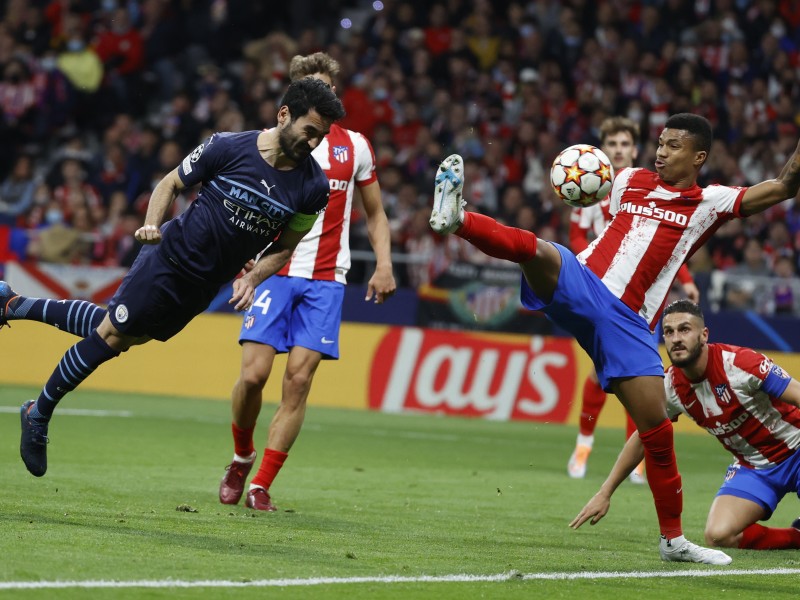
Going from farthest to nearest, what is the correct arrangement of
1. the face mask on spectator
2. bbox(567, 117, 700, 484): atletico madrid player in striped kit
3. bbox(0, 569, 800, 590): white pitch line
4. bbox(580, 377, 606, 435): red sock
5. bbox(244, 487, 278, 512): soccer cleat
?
1. the face mask on spectator
2. bbox(580, 377, 606, 435): red sock
3. bbox(567, 117, 700, 484): atletico madrid player in striped kit
4. bbox(244, 487, 278, 512): soccer cleat
5. bbox(0, 569, 800, 590): white pitch line

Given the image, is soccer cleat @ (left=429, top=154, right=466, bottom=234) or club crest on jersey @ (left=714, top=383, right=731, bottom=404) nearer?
soccer cleat @ (left=429, top=154, right=466, bottom=234)

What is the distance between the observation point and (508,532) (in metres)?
7.16

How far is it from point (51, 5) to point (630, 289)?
728 inches

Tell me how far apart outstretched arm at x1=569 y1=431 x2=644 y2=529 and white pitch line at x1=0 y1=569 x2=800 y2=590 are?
0.65m

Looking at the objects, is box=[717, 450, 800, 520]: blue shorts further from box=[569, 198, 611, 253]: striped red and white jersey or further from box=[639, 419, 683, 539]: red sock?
box=[569, 198, 611, 253]: striped red and white jersey

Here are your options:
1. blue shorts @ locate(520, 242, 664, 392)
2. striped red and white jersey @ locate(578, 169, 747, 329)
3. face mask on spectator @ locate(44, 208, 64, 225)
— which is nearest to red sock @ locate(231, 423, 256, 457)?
blue shorts @ locate(520, 242, 664, 392)

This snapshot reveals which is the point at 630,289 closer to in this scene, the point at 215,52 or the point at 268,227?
the point at 268,227

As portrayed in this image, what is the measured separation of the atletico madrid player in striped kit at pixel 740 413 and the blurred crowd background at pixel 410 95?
8378 mm

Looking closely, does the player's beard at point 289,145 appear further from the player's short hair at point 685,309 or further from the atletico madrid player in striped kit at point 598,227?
the atletico madrid player in striped kit at point 598,227

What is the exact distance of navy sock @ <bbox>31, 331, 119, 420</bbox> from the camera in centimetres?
661

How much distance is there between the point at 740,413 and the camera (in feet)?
24.1

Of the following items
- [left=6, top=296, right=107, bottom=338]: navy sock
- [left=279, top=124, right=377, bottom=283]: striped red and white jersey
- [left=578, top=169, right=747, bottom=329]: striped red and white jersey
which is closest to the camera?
[left=578, top=169, right=747, bottom=329]: striped red and white jersey

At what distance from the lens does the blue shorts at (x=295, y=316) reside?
310 inches

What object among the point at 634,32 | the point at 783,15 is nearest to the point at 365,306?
the point at 634,32
